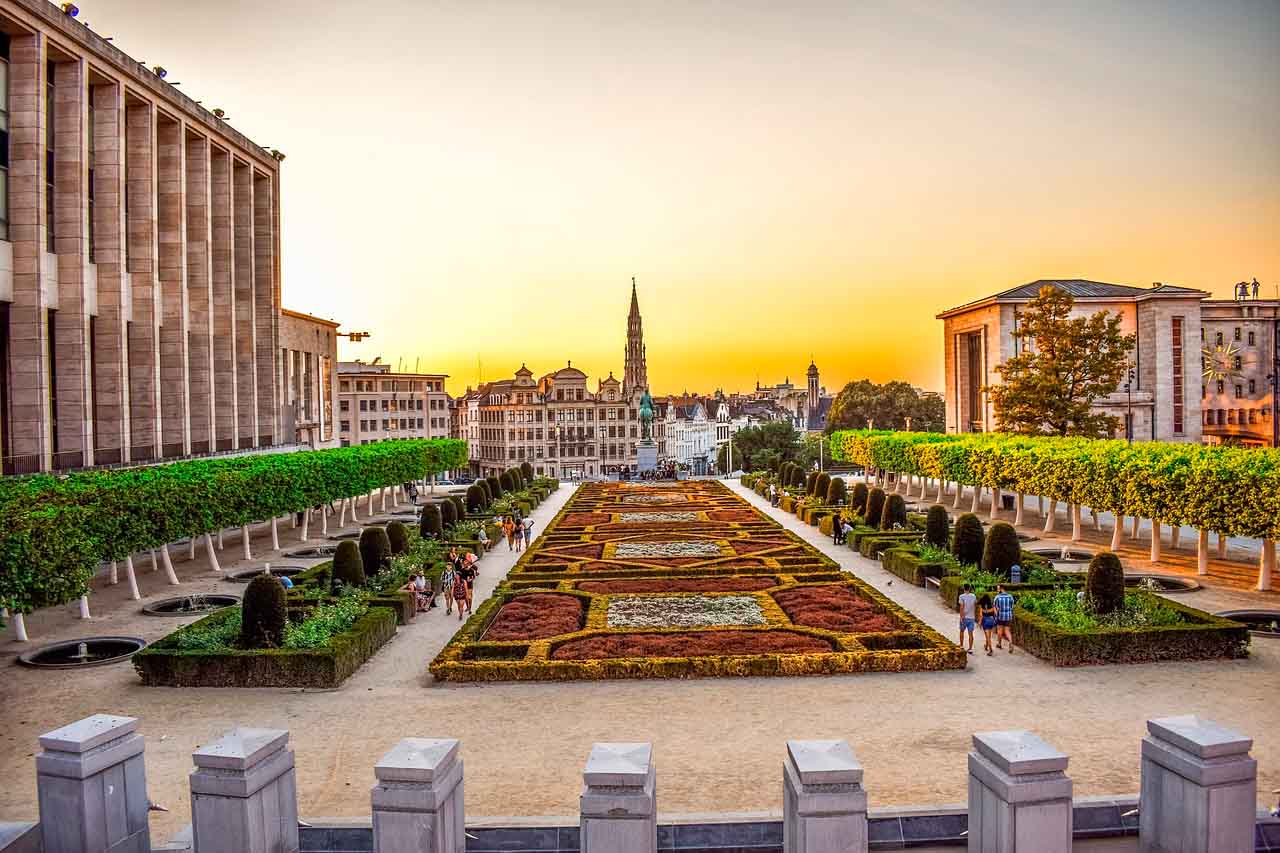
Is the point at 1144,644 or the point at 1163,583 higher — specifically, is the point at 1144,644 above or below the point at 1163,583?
above

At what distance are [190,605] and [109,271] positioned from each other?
23.9 metres

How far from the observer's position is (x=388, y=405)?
387 ft

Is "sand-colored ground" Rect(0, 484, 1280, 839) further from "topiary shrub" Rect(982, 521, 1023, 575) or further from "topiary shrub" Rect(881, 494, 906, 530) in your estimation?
"topiary shrub" Rect(881, 494, 906, 530)

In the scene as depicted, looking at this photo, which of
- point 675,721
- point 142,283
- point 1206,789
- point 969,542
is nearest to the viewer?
point 1206,789

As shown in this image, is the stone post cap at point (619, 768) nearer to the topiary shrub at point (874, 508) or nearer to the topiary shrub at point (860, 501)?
the topiary shrub at point (874, 508)

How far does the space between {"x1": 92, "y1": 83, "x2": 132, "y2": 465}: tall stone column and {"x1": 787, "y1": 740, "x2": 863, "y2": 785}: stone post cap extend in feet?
139

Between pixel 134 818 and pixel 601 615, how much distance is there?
46.5 ft

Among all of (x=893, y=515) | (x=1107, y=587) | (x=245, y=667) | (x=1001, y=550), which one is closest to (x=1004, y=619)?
(x=1107, y=587)

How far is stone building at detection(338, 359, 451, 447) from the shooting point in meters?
115

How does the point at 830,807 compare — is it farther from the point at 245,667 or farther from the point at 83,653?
the point at 83,653

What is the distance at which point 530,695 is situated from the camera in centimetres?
1677

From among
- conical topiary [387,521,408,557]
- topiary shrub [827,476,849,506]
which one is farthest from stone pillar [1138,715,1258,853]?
topiary shrub [827,476,849,506]

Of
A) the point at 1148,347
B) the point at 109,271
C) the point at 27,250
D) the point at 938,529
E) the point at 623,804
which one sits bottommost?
the point at 938,529

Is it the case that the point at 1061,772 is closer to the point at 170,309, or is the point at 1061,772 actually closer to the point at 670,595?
the point at 670,595
